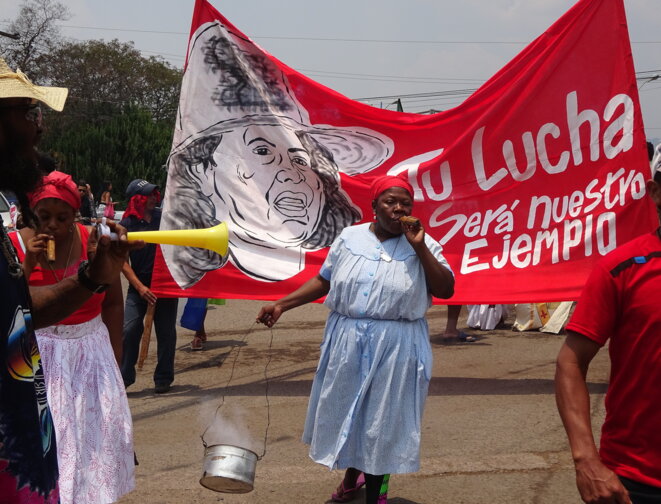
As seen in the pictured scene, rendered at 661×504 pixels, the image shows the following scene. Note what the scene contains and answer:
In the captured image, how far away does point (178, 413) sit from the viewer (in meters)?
6.46

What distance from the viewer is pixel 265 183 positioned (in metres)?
7.26

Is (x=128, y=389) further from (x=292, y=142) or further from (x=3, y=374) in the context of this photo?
(x=3, y=374)

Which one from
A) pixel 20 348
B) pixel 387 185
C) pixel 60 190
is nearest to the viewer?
pixel 20 348

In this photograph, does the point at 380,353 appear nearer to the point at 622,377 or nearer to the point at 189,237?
the point at 189,237

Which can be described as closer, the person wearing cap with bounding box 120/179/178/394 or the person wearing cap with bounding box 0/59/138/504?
the person wearing cap with bounding box 0/59/138/504

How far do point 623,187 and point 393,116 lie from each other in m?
2.04

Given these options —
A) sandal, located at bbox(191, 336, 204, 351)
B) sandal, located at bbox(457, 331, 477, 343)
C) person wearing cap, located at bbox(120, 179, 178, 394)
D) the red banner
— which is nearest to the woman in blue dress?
the red banner

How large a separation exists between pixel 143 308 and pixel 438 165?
2.83 metres

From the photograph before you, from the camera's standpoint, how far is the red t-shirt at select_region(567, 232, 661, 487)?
248cm

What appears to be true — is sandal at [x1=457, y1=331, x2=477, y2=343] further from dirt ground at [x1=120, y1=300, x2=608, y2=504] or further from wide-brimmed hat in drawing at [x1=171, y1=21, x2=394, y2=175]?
wide-brimmed hat in drawing at [x1=171, y1=21, x2=394, y2=175]

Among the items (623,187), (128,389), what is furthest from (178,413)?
(623,187)

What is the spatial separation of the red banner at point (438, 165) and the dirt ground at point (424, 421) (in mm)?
878

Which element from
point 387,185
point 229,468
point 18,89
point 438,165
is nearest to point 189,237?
point 18,89

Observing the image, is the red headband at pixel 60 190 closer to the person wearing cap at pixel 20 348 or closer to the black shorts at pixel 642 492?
the person wearing cap at pixel 20 348
